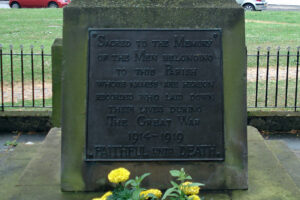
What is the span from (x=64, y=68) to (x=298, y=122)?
5260 millimetres

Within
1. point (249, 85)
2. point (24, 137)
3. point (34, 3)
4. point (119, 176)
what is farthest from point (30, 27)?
point (119, 176)

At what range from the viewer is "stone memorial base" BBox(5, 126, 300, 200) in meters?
4.85

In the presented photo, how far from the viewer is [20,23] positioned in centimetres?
2352

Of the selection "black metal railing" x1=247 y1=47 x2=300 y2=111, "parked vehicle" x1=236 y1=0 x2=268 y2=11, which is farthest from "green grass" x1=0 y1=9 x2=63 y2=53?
"parked vehicle" x1=236 y1=0 x2=268 y2=11

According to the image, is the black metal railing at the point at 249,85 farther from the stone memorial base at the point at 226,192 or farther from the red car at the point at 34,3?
the red car at the point at 34,3

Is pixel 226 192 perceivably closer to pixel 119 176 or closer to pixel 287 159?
pixel 119 176

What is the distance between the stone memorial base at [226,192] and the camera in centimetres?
485

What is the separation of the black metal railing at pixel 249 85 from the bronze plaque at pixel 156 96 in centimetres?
421

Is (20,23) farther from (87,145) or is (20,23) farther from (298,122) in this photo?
(87,145)

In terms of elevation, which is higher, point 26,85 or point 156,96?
point 156,96

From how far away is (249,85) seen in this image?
1220cm

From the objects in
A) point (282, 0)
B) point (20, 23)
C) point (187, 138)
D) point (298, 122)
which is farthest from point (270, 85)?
point (282, 0)

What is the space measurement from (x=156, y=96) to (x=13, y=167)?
1.93m

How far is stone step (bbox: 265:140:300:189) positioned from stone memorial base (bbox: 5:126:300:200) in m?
0.01
